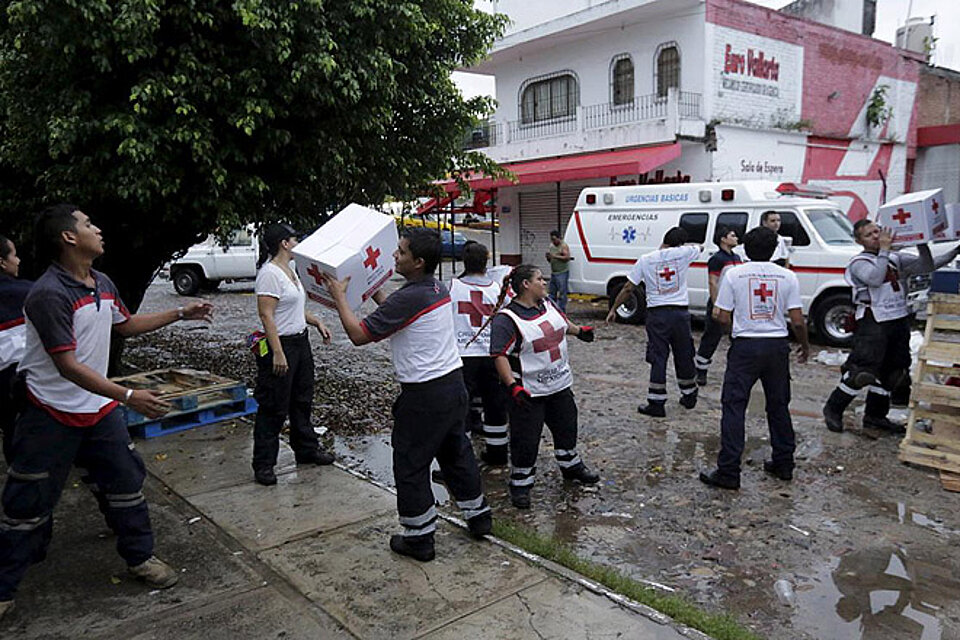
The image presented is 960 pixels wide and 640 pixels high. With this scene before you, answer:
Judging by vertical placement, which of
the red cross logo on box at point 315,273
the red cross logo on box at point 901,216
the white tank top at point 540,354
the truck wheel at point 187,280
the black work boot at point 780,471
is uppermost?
the red cross logo on box at point 901,216

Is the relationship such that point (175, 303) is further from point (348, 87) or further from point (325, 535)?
point (325, 535)

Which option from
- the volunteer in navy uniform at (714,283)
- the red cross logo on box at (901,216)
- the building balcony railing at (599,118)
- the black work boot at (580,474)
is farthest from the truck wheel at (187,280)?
the red cross logo on box at (901,216)

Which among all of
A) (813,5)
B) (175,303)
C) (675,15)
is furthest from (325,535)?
(813,5)

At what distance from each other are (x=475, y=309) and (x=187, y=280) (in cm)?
1525

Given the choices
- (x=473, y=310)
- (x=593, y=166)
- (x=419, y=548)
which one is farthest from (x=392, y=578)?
(x=593, y=166)

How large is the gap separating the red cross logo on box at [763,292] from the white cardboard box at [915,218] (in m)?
1.60

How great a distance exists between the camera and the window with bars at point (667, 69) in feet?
57.1

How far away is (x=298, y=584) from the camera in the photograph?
3670 mm

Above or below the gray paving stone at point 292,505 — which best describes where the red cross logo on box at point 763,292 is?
above

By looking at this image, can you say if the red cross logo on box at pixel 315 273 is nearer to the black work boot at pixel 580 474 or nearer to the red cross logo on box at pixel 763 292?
the black work boot at pixel 580 474

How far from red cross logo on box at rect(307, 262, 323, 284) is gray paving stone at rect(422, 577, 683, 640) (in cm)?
188

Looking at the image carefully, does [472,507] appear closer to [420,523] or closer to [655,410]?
[420,523]

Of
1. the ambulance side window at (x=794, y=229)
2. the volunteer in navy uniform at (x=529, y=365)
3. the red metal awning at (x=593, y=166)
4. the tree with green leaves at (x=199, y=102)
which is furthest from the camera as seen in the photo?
the red metal awning at (x=593, y=166)

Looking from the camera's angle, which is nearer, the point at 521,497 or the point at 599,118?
the point at 521,497
